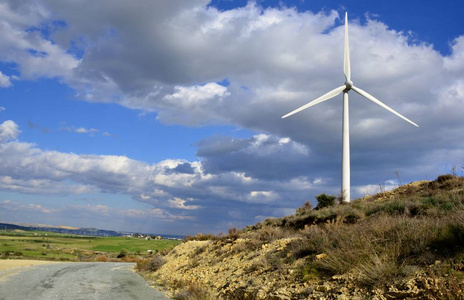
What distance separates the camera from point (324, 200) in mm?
34562

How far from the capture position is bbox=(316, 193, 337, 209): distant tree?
111 feet

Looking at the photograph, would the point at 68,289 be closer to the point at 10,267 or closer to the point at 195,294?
the point at 195,294

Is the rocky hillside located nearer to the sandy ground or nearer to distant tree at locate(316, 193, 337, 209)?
the sandy ground

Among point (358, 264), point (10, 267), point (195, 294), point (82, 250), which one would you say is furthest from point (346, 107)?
point (82, 250)

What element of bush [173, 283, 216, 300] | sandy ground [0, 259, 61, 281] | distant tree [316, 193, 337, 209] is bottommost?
sandy ground [0, 259, 61, 281]

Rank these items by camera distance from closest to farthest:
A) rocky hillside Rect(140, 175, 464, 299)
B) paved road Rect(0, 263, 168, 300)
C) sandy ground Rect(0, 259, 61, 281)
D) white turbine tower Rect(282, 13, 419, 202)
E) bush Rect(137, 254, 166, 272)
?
rocky hillside Rect(140, 175, 464, 299), paved road Rect(0, 263, 168, 300), sandy ground Rect(0, 259, 61, 281), bush Rect(137, 254, 166, 272), white turbine tower Rect(282, 13, 419, 202)

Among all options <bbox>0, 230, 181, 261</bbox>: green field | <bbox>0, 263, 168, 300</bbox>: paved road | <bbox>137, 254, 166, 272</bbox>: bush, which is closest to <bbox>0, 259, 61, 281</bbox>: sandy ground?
<bbox>0, 263, 168, 300</bbox>: paved road

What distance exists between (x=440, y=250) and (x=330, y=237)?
4.71 metres

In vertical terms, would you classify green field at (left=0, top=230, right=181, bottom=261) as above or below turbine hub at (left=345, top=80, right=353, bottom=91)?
below

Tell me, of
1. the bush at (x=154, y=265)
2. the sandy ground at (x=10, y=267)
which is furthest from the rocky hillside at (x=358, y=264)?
the sandy ground at (x=10, y=267)

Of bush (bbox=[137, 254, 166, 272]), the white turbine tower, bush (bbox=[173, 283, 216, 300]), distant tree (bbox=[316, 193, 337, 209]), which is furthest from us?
the white turbine tower

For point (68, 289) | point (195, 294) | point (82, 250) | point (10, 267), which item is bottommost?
point (82, 250)

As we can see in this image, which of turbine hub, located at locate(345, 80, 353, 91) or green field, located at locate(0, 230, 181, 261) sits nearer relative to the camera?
turbine hub, located at locate(345, 80, 353, 91)

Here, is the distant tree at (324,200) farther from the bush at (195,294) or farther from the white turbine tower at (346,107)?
the bush at (195,294)
